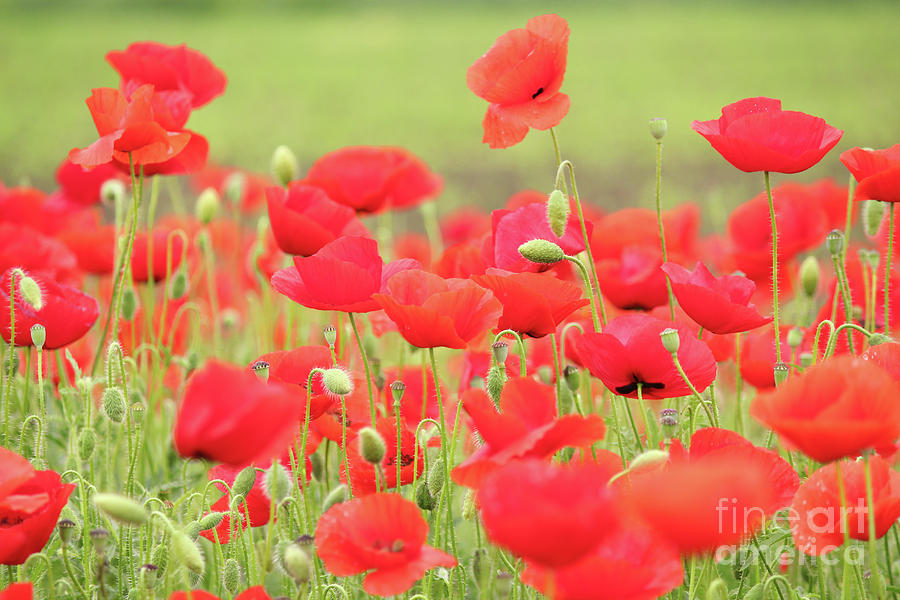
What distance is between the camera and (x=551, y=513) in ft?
1.91

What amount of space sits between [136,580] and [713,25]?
9.15 meters

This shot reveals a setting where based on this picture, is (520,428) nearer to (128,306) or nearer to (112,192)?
(128,306)

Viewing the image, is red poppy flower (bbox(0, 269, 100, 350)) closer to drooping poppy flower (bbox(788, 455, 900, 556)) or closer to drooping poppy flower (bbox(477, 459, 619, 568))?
drooping poppy flower (bbox(477, 459, 619, 568))

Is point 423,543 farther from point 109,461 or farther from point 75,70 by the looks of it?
point 75,70

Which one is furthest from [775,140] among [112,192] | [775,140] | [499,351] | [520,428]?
[112,192]

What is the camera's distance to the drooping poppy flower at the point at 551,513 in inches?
23.0

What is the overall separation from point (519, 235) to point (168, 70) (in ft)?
1.87

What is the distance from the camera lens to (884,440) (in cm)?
70

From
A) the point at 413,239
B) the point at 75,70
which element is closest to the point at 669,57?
the point at 75,70

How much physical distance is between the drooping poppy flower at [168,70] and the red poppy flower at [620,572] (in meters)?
0.88

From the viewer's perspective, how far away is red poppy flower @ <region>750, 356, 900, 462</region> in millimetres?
674

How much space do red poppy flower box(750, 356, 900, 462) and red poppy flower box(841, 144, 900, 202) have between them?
14.8 inches

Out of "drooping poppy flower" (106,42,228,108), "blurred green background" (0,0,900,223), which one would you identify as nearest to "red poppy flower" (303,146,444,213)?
"drooping poppy flower" (106,42,228,108)

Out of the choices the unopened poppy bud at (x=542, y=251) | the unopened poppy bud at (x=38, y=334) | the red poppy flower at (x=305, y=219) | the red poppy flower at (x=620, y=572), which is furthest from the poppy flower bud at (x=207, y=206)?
the red poppy flower at (x=620, y=572)
